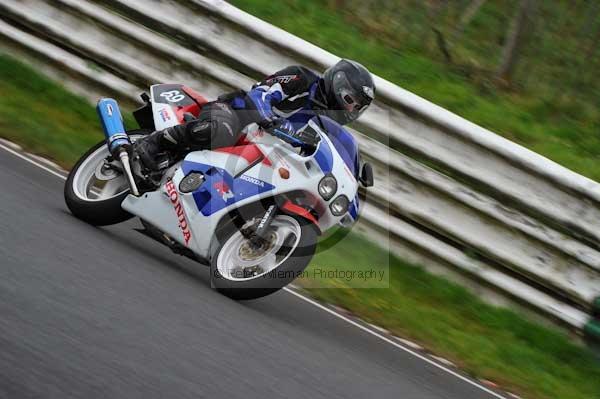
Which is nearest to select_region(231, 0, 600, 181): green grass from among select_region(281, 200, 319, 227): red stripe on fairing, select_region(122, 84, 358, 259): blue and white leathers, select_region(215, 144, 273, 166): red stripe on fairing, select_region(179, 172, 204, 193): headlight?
select_region(122, 84, 358, 259): blue and white leathers

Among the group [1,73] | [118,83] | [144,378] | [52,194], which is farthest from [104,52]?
[144,378]

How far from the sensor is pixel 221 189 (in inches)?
261

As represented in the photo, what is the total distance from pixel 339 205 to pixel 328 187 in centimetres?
13

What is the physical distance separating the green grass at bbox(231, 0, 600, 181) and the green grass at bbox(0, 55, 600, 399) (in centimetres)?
156

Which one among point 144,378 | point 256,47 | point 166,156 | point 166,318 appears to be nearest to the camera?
point 144,378

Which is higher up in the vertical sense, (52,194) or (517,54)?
(517,54)

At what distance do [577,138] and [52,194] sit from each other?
14.5 feet

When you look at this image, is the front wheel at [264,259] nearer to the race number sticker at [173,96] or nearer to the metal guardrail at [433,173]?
the race number sticker at [173,96]

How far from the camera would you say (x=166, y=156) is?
696cm

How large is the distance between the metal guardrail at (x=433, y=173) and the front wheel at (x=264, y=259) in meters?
1.80

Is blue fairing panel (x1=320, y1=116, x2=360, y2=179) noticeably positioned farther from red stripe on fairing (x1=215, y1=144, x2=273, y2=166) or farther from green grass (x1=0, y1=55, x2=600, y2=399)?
green grass (x1=0, y1=55, x2=600, y2=399)

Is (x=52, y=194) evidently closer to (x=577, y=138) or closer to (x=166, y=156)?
(x=166, y=156)

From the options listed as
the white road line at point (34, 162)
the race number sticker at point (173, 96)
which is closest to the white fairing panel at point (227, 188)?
the race number sticker at point (173, 96)

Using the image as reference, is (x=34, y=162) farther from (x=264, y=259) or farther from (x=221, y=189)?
(x=264, y=259)
